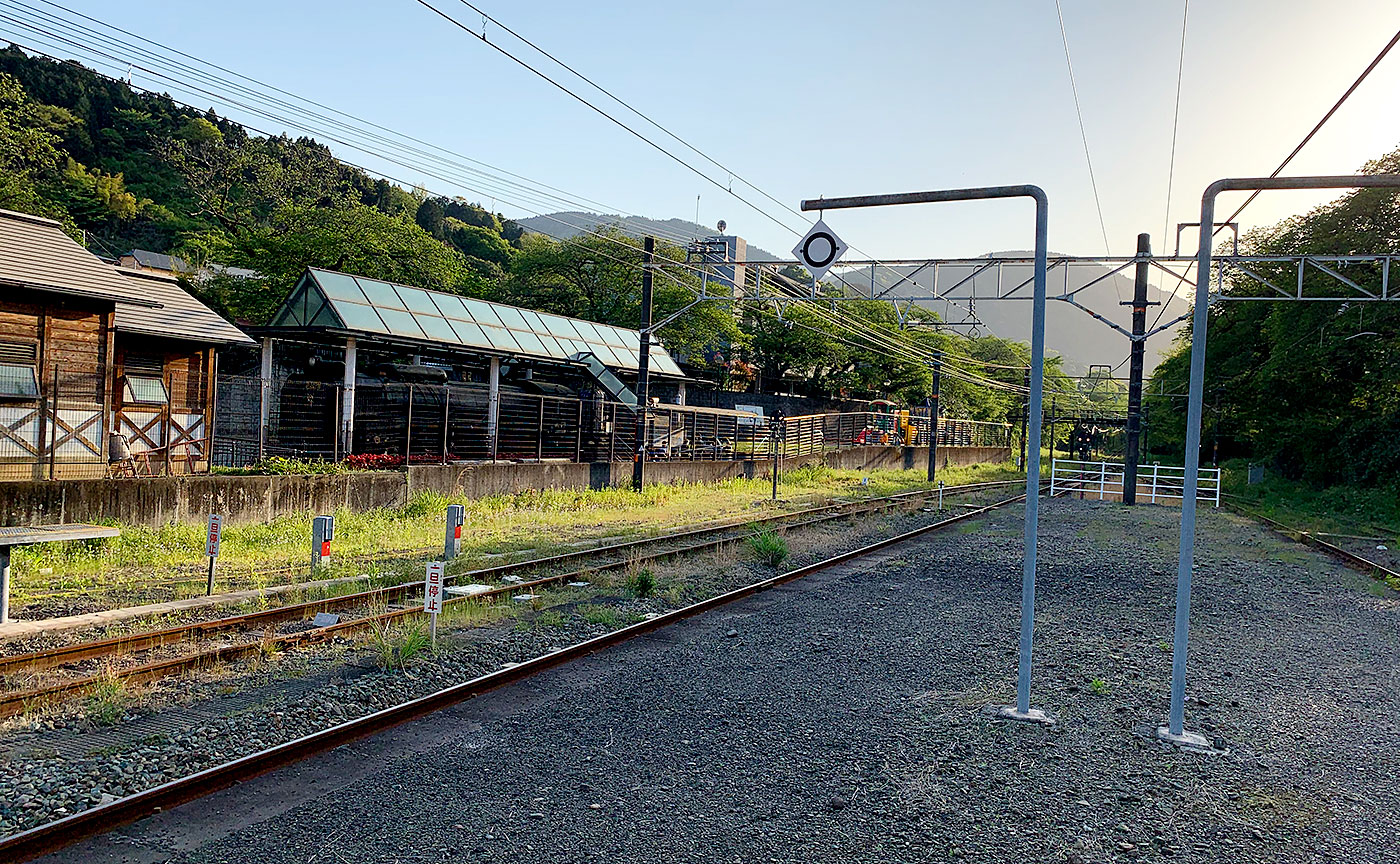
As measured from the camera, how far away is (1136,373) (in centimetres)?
2945

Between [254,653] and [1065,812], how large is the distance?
7.38 m

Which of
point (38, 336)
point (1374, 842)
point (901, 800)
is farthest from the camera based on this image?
point (38, 336)

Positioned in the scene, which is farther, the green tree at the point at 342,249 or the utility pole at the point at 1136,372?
the green tree at the point at 342,249

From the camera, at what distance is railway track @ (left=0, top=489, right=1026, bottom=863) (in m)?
4.93

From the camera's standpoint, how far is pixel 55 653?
820 cm

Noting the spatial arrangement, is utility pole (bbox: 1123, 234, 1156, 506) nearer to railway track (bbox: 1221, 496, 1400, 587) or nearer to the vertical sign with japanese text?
railway track (bbox: 1221, 496, 1400, 587)

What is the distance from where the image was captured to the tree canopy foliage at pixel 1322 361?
103ft

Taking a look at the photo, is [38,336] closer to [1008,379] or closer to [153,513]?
[153,513]

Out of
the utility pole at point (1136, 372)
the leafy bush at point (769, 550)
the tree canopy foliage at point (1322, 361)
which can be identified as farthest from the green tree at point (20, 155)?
the tree canopy foliage at point (1322, 361)

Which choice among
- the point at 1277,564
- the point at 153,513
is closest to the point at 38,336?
the point at 153,513

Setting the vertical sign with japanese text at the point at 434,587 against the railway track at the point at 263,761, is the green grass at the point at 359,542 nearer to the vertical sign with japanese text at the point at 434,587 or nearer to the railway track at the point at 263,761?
the vertical sign with japanese text at the point at 434,587

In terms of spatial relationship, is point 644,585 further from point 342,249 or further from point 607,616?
point 342,249

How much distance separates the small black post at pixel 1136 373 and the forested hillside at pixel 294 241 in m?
15.5

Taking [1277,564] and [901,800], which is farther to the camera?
[1277,564]
